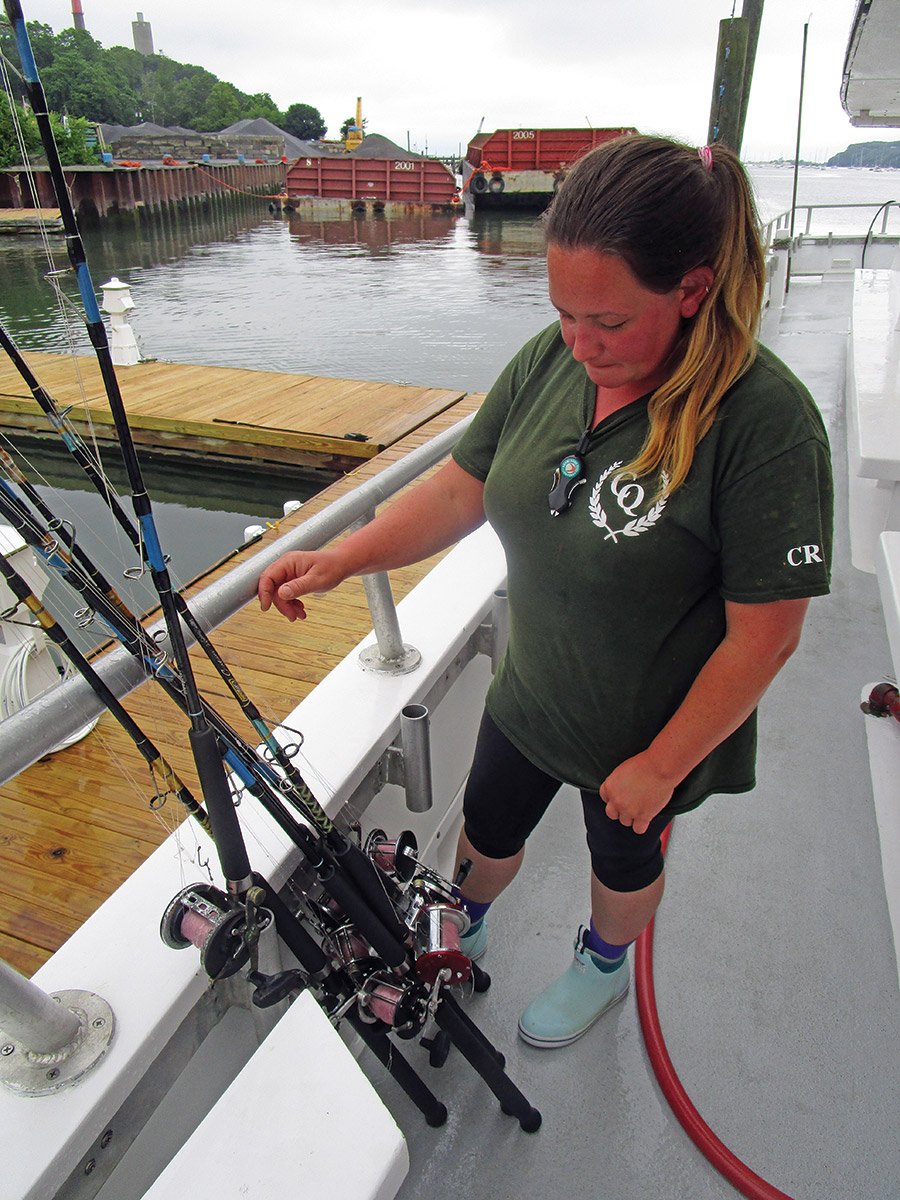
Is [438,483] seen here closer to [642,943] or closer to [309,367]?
[642,943]

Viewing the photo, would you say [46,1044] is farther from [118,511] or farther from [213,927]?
[118,511]

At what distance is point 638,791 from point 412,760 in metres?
0.68

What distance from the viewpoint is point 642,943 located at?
180 centimetres

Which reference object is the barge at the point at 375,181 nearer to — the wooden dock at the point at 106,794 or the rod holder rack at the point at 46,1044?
the wooden dock at the point at 106,794

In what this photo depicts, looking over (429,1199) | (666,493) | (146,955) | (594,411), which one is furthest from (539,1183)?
(594,411)

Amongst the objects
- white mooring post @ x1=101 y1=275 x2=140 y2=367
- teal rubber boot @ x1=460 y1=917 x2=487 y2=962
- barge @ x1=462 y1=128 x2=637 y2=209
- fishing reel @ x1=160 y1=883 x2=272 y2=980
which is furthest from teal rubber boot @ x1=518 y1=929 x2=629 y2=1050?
barge @ x1=462 y1=128 x2=637 y2=209

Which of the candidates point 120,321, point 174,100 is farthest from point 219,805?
point 174,100

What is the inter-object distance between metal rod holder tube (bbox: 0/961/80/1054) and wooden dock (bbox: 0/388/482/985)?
4.98 feet

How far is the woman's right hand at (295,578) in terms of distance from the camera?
53.0 inches

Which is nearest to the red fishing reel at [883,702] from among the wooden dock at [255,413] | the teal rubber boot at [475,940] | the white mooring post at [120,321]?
the teal rubber boot at [475,940]

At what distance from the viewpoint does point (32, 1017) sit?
97 centimetres

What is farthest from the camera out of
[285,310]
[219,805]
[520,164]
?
[520,164]

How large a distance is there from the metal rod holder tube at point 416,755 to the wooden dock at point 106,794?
1174 mm

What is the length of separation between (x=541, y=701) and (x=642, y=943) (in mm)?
801
